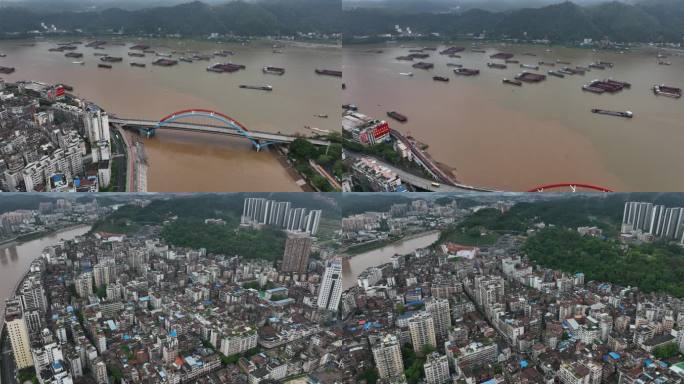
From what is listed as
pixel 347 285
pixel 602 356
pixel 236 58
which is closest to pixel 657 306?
pixel 602 356

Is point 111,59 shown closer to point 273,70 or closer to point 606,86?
point 273,70

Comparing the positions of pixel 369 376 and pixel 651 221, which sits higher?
pixel 651 221

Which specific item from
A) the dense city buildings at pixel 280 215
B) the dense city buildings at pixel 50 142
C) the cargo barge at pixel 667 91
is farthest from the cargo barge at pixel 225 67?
the cargo barge at pixel 667 91

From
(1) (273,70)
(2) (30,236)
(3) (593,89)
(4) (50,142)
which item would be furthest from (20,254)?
(3) (593,89)

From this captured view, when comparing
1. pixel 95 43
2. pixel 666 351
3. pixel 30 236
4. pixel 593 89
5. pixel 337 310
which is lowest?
pixel 666 351

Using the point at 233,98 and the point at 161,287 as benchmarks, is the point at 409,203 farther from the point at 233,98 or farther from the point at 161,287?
the point at 233,98

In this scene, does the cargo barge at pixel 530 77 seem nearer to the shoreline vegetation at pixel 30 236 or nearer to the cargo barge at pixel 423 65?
the cargo barge at pixel 423 65
